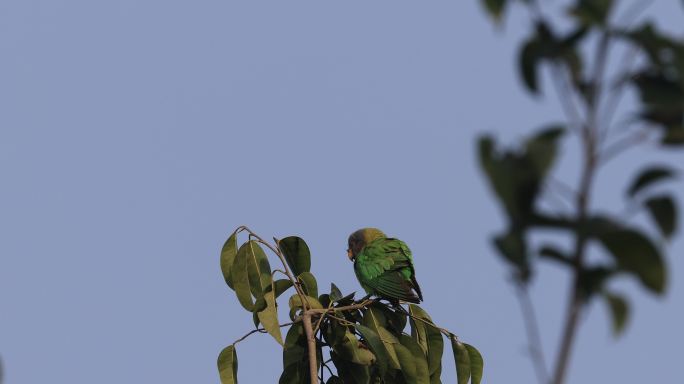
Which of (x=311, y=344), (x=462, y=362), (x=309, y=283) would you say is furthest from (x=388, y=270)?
(x=311, y=344)

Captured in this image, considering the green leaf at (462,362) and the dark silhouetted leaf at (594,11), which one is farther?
the green leaf at (462,362)

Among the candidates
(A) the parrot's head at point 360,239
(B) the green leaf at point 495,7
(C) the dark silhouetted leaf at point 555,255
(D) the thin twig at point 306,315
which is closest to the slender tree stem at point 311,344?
(D) the thin twig at point 306,315

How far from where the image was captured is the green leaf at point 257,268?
6.60 meters

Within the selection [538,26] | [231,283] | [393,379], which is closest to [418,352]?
[393,379]

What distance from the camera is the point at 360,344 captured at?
6.43 metres

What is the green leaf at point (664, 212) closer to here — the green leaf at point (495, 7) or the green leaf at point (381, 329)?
the green leaf at point (495, 7)

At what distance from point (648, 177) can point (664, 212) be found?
0.08m

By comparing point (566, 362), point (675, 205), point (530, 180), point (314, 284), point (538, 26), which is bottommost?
point (566, 362)

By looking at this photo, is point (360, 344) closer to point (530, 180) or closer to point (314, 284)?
point (314, 284)

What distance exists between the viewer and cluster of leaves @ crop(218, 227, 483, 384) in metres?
6.27

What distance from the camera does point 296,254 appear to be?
671 cm

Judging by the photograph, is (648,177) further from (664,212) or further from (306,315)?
(306,315)

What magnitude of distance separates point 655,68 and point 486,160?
45 cm

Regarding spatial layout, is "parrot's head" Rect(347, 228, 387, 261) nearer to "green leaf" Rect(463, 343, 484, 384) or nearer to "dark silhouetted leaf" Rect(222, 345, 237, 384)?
"green leaf" Rect(463, 343, 484, 384)
